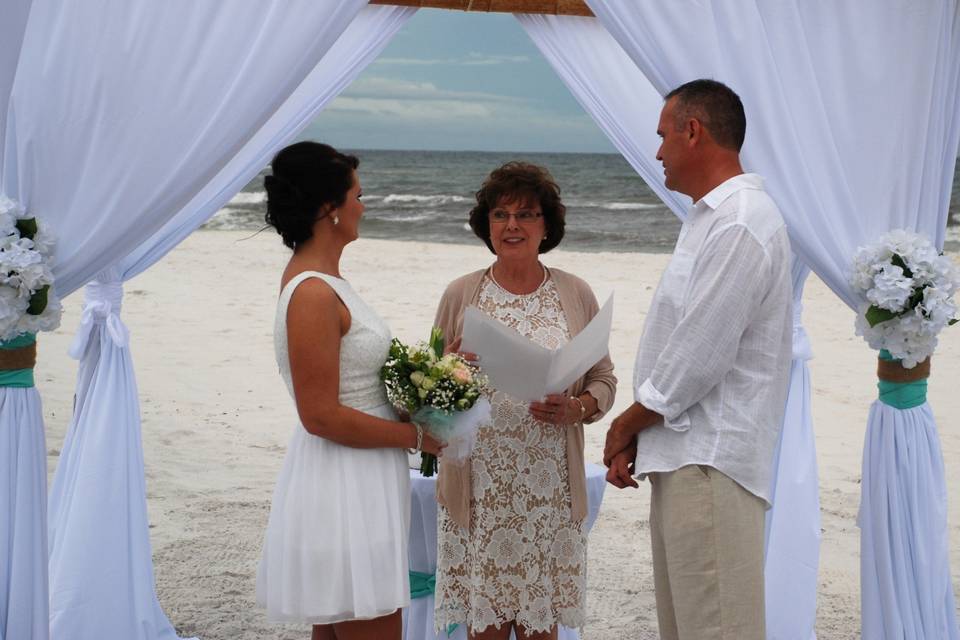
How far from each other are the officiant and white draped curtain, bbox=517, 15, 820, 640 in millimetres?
917

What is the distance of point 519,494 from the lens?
3.30 m

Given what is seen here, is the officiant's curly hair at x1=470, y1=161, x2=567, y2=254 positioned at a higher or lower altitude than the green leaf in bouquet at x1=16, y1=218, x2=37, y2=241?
higher

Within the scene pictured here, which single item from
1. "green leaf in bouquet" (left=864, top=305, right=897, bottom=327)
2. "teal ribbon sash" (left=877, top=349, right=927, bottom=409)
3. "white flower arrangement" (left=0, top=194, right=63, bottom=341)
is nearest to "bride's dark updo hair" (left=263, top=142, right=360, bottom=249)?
"white flower arrangement" (left=0, top=194, right=63, bottom=341)

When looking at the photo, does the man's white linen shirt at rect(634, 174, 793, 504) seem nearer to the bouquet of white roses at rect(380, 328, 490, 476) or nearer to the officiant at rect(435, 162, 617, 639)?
the bouquet of white roses at rect(380, 328, 490, 476)

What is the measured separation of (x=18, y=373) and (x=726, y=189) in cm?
193

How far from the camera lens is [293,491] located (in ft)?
8.69

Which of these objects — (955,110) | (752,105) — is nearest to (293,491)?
(752,105)

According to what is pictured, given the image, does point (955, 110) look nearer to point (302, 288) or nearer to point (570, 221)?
point (302, 288)

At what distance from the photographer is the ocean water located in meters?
21.8

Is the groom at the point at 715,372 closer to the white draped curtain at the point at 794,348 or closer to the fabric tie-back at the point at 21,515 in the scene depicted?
the white draped curtain at the point at 794,348

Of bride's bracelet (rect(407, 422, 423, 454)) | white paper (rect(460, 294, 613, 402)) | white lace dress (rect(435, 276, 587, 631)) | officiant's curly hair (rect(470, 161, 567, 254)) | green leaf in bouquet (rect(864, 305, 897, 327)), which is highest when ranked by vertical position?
officiant's curly hair (rect(470, 161, 567, 254))

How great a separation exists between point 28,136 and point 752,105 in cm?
202

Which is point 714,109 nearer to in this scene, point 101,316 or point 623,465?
point 623,465

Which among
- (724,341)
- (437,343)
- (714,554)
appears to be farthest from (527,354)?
(714,554)
